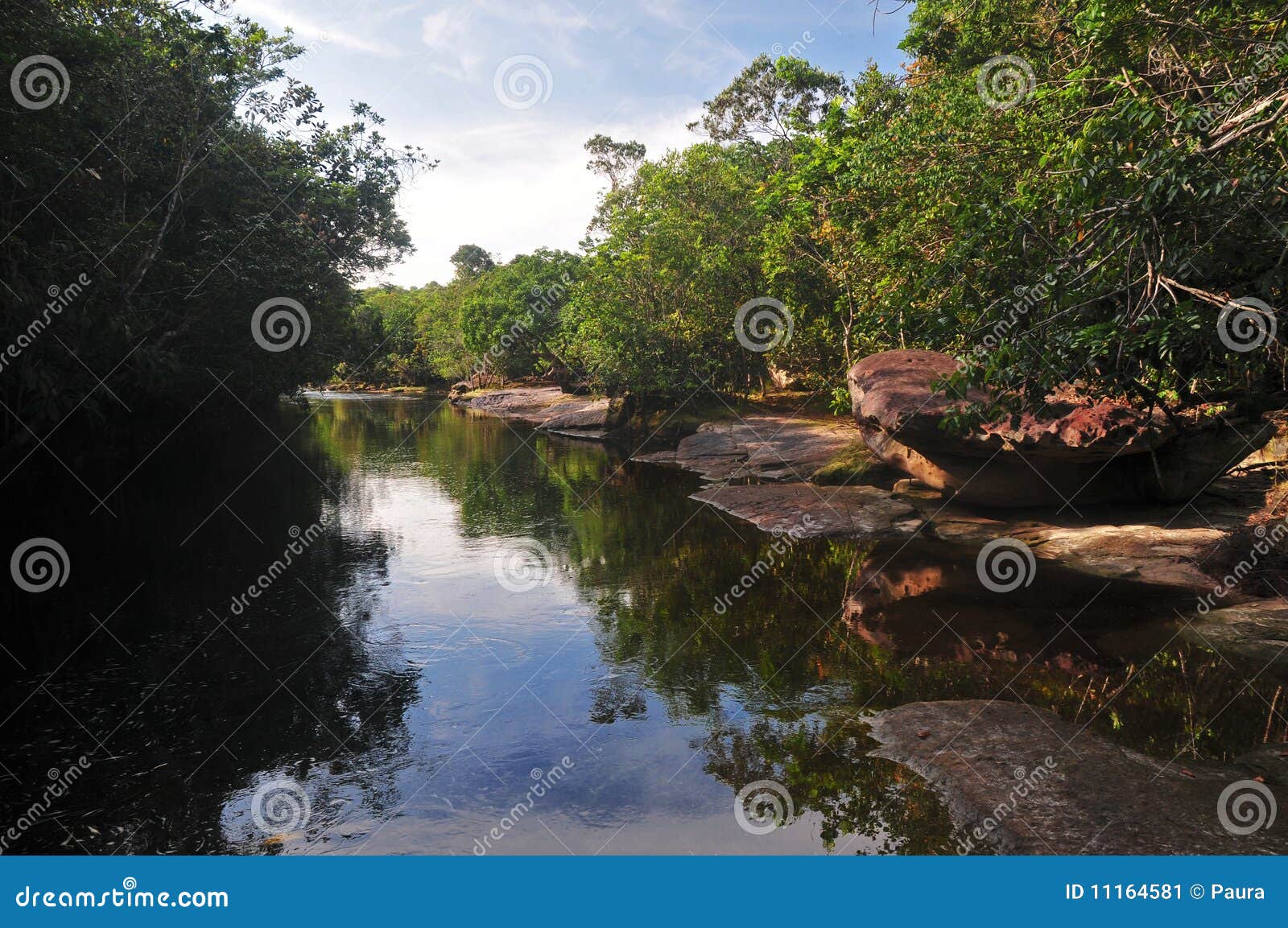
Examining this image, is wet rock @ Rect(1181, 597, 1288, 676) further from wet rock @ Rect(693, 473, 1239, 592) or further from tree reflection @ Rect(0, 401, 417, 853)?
tree reflection @ Rect(0, 401, 417, 853)

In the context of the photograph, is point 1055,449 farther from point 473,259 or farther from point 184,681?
point 473,259

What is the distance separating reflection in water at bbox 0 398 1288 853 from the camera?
21.1 ft

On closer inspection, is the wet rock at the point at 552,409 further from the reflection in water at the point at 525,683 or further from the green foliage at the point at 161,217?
the reflection in water at the point at 525,683

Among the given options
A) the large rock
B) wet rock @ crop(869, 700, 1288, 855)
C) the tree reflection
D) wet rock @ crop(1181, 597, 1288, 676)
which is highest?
the large rock

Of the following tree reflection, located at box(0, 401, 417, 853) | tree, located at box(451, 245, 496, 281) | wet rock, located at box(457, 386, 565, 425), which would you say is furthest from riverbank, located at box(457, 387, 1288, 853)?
tree, located at box(451, 245, 496, 281)

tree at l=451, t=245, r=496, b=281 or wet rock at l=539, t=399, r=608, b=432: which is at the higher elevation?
tree at l=451, t=245, r=496, b=281

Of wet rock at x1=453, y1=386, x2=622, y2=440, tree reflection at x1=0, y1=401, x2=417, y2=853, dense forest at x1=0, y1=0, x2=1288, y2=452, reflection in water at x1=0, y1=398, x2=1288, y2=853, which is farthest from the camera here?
wet rock at x1=453, y1=386, x2=622, y2=440

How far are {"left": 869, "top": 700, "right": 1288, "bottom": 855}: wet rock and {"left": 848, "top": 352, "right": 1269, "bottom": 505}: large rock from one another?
7.83 meters

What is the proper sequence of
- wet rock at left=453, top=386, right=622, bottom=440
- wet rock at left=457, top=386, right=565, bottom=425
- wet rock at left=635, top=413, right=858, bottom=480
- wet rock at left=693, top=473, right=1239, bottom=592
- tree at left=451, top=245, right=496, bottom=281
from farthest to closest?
tree at left=451, top=245, right=496, bottom=281, wet rock at left=457, top=386, right=565, bottom=425, wet rock at left=453, top=386, right=622, bottom=440, wet rock at left=635, top=413, right=858, bottom=480, wet rock at left=693, top=473, right=1239, bottom=592

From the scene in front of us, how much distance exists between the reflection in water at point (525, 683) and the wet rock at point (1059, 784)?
317mm

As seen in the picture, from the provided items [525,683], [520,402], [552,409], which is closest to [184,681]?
[525,683]

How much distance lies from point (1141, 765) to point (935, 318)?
15.1ft

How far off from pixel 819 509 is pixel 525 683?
1093cm

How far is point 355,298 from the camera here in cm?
3397
